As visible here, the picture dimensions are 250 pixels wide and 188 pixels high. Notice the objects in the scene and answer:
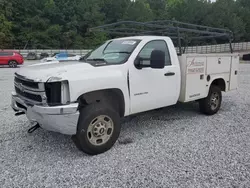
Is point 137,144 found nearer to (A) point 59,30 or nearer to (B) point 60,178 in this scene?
(B) point 60,178

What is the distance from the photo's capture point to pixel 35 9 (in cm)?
5706

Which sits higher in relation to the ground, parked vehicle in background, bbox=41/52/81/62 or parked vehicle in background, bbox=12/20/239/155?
parked vehicle in background, bbox=41/52/81/62

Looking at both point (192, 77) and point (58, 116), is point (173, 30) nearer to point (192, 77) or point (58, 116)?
point (192, 77)

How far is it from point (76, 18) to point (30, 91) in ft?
199

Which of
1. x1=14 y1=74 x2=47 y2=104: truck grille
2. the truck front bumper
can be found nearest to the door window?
the truck front bumper

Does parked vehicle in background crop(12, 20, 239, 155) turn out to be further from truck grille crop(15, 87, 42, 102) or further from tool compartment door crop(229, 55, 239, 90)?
tool compartment door crop(229, 55, 239, 90)

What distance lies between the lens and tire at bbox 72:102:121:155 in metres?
3.17

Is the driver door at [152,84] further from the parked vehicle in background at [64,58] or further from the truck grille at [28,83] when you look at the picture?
the parked vehicle in background at [64,58]

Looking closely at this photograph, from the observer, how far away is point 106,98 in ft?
11.7

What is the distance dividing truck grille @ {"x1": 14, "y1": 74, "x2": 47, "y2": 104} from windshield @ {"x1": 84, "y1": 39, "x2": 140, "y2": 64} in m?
1.16

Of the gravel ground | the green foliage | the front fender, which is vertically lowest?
the gravel ground

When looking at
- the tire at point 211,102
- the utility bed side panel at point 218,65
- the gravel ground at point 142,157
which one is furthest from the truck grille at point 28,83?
the tire at point 211,102

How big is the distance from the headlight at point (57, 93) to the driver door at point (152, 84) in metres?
1.15

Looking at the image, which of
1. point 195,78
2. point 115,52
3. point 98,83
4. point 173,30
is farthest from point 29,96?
point 173,30
